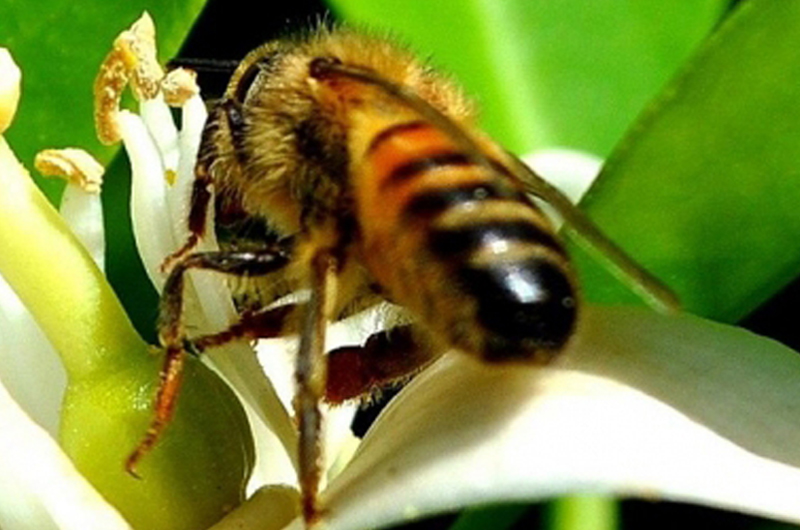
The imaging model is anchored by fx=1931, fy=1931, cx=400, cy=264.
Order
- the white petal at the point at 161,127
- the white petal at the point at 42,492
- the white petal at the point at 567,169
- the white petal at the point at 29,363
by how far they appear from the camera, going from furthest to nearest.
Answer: the white petal at the point at 567,169 → the white petal at the point at 161,127 → the white petal at the point at 29,363 → the white petal at the point at 42,492

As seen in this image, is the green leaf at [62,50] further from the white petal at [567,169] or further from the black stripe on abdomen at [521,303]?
the black stripe on abdomen at [521,303]

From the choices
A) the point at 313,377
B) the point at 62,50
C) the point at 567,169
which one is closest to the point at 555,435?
the point at 313,377

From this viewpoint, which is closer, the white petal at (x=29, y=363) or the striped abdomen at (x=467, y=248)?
the striped abdomen at (x=467, y=248)

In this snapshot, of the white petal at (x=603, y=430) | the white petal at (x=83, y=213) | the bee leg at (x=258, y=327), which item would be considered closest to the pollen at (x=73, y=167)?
the white petal at (x=83, y=213)

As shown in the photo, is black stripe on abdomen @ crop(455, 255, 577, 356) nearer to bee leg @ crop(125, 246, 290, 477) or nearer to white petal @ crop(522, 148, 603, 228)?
bee leg @ crop(125, 246, 290, 477)

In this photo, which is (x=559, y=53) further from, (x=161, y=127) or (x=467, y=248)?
(x=467, y=248)

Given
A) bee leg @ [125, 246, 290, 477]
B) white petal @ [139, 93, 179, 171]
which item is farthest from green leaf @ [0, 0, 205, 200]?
bee leg @ [125, 246, 290, 477]

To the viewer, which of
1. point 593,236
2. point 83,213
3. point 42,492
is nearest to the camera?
point 593,236
